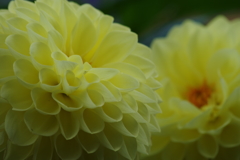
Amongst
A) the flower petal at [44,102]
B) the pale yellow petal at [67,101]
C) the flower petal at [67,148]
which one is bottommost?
the flower petal at [67,148]

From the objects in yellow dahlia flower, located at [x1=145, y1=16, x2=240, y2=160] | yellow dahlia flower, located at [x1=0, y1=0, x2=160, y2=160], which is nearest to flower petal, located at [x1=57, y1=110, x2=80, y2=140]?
yellow dahlia flower, located at [x1=0, y1=0, x2=160, y2=160]

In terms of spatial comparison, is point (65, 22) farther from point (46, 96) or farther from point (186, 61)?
point (186, 61)

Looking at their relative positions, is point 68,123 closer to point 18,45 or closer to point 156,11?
point 18,45

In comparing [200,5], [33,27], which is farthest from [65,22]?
[200,5]

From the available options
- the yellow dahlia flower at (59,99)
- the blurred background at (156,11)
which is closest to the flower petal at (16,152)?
the yellow dahlia flower at (59,99)

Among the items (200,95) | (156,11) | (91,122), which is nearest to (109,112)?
(91,122)

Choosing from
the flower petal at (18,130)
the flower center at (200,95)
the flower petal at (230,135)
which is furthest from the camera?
the flower center at (200,95)

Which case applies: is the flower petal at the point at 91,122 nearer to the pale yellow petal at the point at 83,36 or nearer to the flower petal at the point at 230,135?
the pale yellow petal at the point at 83,36
